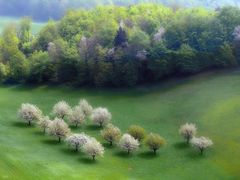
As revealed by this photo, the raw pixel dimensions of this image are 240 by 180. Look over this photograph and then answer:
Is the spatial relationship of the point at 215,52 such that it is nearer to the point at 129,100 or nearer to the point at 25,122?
the point at 129,100

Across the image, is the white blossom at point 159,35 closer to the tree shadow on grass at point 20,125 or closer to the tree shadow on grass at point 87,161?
the tree shadow on grass at point 20,125

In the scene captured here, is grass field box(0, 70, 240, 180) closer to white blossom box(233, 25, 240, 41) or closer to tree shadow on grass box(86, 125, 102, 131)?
tree shadow on grass box(86, 125, 102, 131)

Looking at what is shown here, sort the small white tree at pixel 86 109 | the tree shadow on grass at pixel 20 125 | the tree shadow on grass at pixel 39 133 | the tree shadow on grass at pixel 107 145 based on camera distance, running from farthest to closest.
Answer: the small white tree at pixel 86 109, the tree shadow on grass at pixel 20 125, the tree shadow on grass at pixel 39 133, the tree shadow on grass at pixel 107 145

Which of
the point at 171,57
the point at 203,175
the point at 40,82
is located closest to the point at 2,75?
the point at 40,82

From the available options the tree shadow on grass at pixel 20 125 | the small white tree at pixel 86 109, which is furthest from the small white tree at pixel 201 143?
the tree shadow on grass at pixel 20 125

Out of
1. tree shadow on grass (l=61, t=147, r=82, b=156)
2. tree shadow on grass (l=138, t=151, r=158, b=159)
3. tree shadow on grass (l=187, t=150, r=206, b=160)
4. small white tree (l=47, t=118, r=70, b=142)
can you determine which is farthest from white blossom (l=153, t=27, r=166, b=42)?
tree shadow on grass (l=61, t=147, r=82, b=156)
